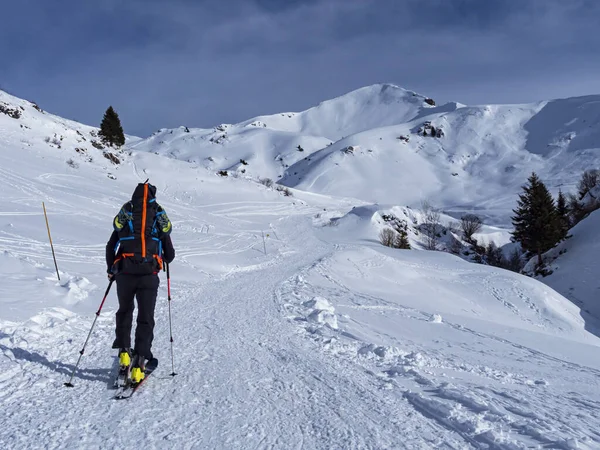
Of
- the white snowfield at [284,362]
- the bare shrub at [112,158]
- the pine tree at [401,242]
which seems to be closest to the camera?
the white snowfield at [284,362]

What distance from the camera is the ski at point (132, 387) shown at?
4.54m

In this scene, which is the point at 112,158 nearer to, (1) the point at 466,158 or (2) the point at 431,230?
(2) the point at 431,230

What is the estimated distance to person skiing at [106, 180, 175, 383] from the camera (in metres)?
4.84

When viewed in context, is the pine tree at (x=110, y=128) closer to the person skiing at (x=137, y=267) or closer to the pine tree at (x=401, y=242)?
the pine tree at (x=401, y=242)

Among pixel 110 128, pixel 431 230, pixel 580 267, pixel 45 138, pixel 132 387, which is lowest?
pixel 431 230

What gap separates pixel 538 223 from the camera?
3828cm

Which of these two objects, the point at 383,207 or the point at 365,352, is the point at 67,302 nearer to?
the point at 365,352

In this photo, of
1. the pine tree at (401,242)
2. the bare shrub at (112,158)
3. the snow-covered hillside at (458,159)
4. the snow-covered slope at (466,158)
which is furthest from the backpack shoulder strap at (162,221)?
the snow-covered slope at (466,158)

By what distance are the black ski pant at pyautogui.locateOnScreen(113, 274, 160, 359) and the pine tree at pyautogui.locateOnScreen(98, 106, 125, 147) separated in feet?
194

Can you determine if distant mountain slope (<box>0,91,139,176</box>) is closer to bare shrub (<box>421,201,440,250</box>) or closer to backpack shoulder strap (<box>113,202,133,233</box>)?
backpack shoulder strap (<box>113,202,133,233</box>)

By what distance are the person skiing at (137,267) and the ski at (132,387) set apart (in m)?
0.07

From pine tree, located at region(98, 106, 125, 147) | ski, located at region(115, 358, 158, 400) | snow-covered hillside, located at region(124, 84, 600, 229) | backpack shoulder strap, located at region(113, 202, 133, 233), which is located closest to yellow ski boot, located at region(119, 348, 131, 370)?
ski, located at region(115, 358, 158, 400)

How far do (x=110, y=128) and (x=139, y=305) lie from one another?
199ft

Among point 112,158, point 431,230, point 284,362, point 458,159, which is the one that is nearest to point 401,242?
point 431,230
